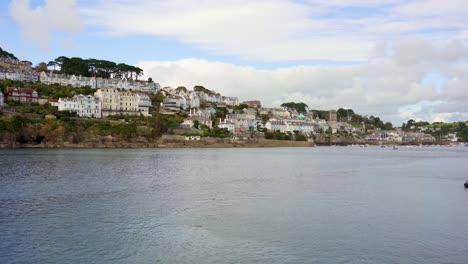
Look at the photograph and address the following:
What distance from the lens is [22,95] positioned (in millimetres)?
74562

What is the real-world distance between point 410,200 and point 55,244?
17.8 meters

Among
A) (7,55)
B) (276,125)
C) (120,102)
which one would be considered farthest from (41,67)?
(276,125)

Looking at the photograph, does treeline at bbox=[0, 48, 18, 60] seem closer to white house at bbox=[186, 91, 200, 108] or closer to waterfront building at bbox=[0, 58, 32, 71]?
waterfront building at bbox=[0, 58, 32, 71]

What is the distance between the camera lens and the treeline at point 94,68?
103000 millimetres

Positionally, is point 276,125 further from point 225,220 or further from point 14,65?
point 225,220

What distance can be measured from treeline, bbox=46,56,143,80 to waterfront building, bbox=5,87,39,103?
2775cm

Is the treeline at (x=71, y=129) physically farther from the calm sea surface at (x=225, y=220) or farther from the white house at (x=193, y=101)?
the calm sea surface at (x=225, y=220)

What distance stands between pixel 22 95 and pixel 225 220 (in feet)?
227

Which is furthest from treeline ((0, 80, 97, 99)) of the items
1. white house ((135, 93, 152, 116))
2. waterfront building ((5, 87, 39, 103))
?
white house ((135, 93, 152, 116))

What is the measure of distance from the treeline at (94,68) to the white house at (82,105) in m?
26.6

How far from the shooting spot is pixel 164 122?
7719 centimetres

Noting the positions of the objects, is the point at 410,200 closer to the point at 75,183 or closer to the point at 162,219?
the point at 162,219

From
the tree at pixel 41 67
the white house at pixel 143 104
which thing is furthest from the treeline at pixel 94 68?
the white house at pixel 143 104

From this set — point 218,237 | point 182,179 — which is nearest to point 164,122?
point 182,179
